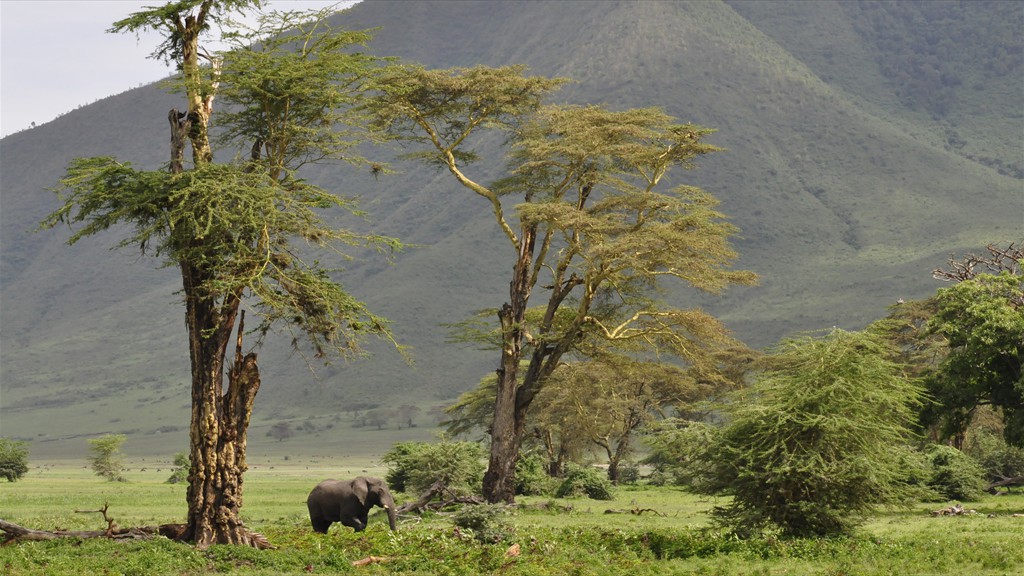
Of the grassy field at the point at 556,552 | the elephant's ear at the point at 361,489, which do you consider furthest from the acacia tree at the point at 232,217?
the elephant's ear at the point at 361,489

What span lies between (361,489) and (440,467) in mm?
11812

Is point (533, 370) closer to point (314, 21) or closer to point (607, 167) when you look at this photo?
point (607, 167)

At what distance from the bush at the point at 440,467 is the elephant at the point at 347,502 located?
396 inches

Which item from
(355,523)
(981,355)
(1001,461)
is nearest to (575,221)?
(981,355)

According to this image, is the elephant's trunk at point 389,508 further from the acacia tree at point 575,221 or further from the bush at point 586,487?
the bush at point 586,487

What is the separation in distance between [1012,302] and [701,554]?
16214mm

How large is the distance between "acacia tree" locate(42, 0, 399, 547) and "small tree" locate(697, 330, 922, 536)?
7.35 meters

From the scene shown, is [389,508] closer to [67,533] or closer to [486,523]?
[486,523]

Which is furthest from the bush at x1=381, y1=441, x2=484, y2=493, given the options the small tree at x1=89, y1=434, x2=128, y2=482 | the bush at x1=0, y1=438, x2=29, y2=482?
the small tree at x1=89, y1=434, x2=128, y2=482

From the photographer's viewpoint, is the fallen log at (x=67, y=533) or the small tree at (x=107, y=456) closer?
the fallen log at (x=67, y=533)

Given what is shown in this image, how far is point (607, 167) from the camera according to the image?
35031mm

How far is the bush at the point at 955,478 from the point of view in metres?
35.3

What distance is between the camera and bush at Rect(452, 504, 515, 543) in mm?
21312

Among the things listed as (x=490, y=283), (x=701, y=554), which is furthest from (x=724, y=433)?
(x=490, y=283)
